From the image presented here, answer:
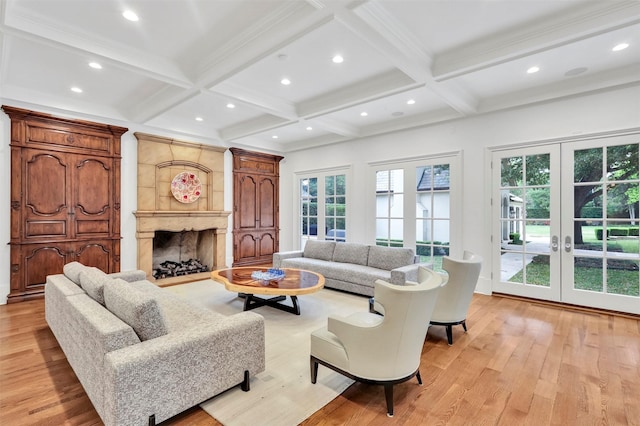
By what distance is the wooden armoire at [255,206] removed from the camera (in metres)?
6.94

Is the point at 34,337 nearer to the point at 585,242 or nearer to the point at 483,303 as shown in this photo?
the point at 483,303

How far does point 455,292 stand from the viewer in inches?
118

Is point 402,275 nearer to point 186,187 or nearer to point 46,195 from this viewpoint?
point 186,187

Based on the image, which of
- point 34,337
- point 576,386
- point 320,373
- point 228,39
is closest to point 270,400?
point 320,373

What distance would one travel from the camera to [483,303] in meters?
4.33

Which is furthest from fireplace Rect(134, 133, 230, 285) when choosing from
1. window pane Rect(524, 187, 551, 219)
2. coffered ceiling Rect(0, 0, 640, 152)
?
window pane Rect(524, 187, 551, 219)

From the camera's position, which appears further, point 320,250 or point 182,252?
point 182,252

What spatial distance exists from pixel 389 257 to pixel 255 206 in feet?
12.3

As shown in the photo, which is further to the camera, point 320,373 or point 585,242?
point 585,242

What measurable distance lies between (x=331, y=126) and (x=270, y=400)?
4651 millimetres

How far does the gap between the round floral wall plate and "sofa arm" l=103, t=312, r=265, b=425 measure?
441cm

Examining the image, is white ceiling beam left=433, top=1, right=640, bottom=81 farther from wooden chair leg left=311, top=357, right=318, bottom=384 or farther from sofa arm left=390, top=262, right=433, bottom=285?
wooden chair leg left=311, top=357, right=318, bottom=384

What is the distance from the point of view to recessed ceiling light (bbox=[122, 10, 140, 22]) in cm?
265

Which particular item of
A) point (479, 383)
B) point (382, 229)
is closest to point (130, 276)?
point (479, 383)
